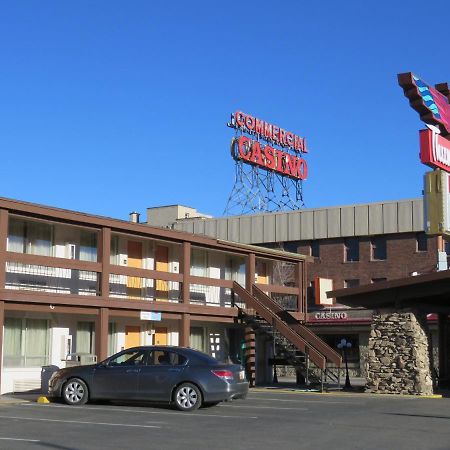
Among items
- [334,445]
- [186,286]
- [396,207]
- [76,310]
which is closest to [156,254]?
[186,286]

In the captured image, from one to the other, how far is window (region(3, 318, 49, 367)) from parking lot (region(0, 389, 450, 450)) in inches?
190

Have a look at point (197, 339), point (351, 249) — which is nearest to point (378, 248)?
point (351, 249)

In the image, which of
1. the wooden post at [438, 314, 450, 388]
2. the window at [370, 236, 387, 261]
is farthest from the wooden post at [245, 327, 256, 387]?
the window at [370, 236, 387, 261]

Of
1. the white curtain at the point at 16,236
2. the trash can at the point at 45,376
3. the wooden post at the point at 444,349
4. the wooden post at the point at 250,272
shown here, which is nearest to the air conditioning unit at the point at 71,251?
the white curtain at the point at 16,236

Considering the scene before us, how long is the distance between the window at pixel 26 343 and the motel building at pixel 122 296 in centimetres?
3

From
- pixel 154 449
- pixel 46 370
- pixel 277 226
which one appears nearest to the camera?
pixel 154 449

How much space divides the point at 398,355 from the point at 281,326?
5220 millimetres

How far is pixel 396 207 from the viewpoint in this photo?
4594 cm

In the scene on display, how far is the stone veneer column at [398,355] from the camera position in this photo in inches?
965

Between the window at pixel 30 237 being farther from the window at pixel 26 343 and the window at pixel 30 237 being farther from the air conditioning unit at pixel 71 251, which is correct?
the window at pixel 26 343

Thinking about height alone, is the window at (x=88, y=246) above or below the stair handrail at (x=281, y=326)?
above

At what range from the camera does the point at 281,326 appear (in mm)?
28734

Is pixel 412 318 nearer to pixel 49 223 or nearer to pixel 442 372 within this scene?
pixel 442 372

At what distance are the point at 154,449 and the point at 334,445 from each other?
9.12 feet
